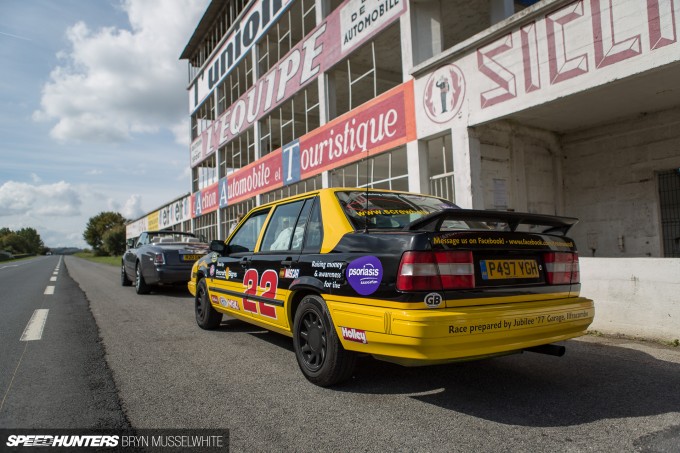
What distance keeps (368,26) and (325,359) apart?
31.4ft

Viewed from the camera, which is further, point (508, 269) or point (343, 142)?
point (343, 142)

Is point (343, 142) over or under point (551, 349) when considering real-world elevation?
over

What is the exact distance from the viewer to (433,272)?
2664 millimetres

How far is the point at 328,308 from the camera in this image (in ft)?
10.5

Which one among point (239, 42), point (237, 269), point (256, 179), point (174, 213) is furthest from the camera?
point (174, 213)

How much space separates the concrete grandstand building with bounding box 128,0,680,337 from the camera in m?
5.25

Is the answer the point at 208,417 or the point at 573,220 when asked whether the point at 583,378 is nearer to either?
the point at 573,220

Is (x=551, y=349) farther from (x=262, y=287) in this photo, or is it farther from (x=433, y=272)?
(x=262, y=287)

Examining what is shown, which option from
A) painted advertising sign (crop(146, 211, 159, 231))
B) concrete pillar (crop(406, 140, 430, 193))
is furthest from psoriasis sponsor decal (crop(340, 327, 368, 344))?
painted advertising sign (crop(146, 211, 159, 231))

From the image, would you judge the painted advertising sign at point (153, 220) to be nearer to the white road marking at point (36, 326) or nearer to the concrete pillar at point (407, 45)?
the white road marking at point (36, 326)

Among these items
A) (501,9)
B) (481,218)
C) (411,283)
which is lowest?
(411,283)

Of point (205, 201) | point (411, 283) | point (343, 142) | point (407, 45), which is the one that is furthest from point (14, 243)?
point (411, 283)

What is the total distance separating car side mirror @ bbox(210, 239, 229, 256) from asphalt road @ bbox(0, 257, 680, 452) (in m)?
1.10

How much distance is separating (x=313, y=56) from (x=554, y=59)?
8.72 meters
